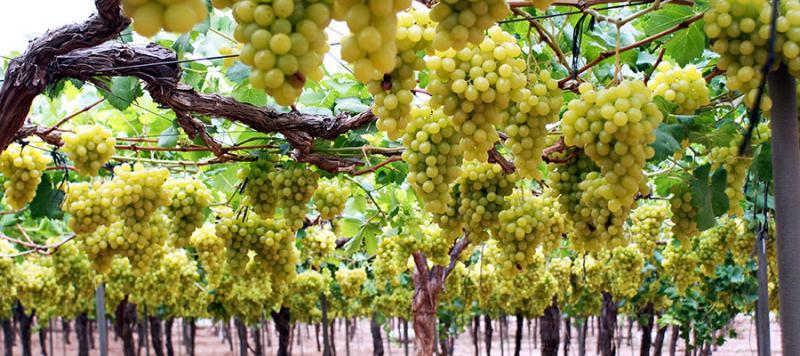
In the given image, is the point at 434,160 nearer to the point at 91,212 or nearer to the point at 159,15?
the point at 159,15

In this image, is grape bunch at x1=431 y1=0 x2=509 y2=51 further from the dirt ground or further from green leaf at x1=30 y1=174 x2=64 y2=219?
the dirt ground

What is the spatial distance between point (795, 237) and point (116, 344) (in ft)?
81.6

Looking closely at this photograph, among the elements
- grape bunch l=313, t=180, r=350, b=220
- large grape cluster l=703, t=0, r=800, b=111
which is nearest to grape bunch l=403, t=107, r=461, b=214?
large grape cluster l=703, t=0, r=800, b=111

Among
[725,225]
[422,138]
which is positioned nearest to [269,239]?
[422,138]

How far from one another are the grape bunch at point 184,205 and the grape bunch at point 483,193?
154 cm

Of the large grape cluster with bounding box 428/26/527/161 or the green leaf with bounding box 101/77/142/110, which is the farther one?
the green leaf with bounding box 101/77/142/110

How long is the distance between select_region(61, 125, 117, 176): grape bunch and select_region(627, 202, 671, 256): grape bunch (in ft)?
11.7

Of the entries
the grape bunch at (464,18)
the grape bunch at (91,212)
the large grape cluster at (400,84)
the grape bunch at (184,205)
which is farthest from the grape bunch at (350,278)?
the grape bunch at (464,18)

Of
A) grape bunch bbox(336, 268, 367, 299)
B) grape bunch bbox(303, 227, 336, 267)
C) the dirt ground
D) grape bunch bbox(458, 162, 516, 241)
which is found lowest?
the dirt ground

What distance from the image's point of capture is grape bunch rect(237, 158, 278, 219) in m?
3.31

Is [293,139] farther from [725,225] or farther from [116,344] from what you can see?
[116,344]

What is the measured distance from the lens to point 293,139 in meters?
2.89

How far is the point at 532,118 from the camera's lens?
73.2 inches

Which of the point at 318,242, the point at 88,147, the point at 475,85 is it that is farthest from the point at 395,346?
the point at 475,85
